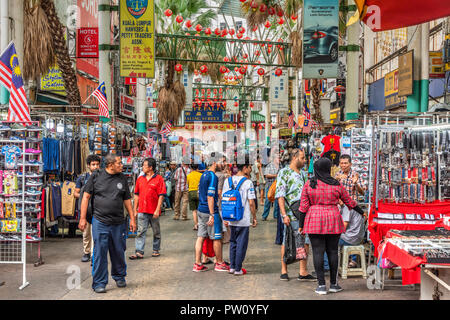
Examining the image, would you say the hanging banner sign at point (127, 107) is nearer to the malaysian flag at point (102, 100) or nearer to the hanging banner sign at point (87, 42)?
the hanging banner sign at point (87, 42)

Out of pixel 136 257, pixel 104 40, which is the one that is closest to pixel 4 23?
pixel 104 40

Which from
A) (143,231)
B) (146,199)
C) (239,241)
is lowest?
(143,231)

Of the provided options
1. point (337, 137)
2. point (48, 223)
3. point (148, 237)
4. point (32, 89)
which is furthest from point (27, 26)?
point (337, 137)

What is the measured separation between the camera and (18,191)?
8055 millimetres

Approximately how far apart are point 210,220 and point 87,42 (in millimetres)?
11998

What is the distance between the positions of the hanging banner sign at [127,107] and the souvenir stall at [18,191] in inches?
788

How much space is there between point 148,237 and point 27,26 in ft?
21.7

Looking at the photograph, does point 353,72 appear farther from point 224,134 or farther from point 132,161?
point 224,134

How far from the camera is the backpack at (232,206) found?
8055 mm

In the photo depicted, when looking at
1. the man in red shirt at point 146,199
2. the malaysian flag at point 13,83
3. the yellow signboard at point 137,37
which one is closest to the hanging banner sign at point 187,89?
the yellow signboard at point 137,37

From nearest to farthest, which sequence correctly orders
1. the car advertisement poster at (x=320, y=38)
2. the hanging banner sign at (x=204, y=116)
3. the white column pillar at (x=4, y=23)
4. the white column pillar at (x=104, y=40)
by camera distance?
the white column pillar at (x=4, y=23), the car advertisement poster at (x=320, y=38), the white column pillar at (x=104, y=40), the hanging banner sign at (x=204, y=116)

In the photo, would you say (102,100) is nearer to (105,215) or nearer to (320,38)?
(320,38)

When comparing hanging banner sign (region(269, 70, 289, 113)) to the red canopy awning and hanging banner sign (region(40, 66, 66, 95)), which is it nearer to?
hanging banner sign (region(40, 66, 66, 95))

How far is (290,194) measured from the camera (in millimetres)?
7695
